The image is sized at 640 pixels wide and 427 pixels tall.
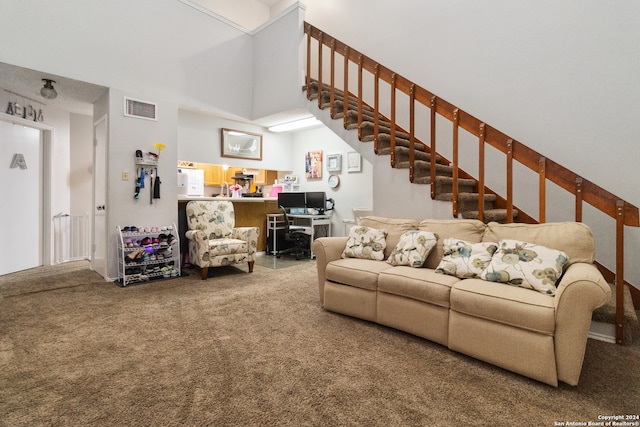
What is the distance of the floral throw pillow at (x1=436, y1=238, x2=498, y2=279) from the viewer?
7.20ft

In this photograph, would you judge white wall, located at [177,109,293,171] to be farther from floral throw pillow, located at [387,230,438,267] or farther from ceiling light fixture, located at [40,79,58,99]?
floral throw pillow, located at [387,230,438,267]

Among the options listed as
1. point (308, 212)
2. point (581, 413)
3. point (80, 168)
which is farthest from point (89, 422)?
point (80, 168)

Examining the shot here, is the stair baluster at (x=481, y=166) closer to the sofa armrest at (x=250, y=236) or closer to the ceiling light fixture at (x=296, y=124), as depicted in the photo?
the sofa armrest at (x=250, y=236)

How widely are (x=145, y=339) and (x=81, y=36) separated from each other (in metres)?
3.49

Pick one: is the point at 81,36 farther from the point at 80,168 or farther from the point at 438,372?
the point at 438,372

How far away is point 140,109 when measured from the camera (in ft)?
12.9

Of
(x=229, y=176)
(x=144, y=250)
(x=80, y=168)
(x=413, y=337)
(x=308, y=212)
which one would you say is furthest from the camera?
(x=229, y=176)

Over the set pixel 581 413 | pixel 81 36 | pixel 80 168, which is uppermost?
pixel 81 36

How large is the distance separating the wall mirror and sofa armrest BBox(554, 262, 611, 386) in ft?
16.6

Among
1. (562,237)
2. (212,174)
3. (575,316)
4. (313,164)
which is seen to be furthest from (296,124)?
(575,316)

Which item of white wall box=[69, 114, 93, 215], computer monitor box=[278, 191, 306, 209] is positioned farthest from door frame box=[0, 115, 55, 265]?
computer monitor box=[278, 191, 306, 209]

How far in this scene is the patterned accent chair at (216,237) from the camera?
155 inches

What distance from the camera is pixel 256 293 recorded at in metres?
3.38

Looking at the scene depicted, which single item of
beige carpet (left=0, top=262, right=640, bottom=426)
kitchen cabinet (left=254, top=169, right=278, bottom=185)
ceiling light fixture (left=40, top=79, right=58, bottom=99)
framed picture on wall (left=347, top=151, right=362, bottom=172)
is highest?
ceiling light fixture (left=40, top=79, right=58, bottom=99)
